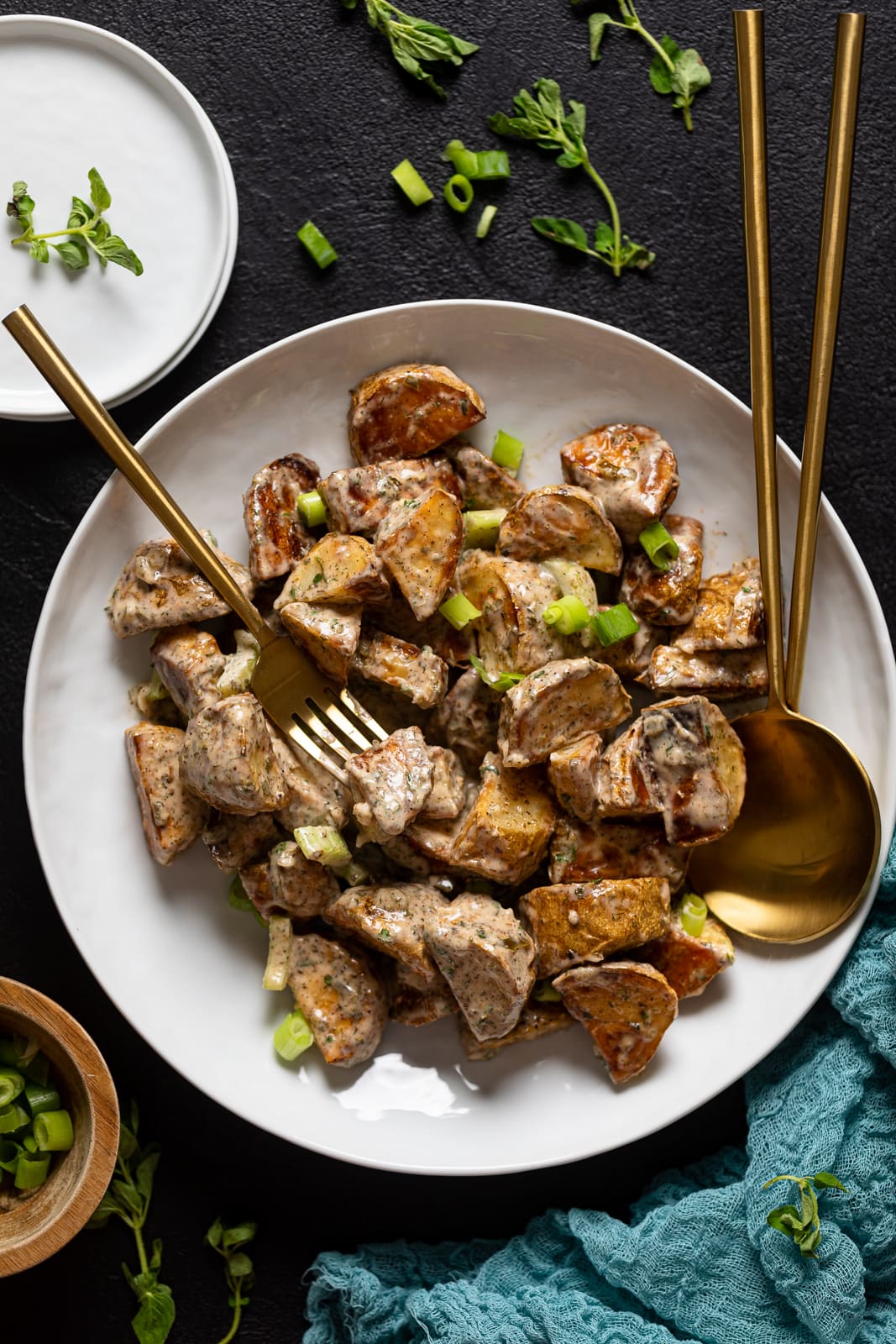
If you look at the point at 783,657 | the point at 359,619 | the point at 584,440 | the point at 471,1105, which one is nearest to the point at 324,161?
the point at 584,440

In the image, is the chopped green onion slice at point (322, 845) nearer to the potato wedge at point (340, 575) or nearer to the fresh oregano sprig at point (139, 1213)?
the potato wedge at point (340, 575)

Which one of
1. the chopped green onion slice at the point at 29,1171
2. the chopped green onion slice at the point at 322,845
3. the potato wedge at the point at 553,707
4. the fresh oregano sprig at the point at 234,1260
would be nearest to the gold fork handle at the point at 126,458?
the chopped green onion slice at the point at 322,845

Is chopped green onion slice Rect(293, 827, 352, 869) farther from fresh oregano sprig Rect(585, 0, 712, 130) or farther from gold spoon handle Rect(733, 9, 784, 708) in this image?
fresh oregano sprig Rect(585, 0, 712, 130)

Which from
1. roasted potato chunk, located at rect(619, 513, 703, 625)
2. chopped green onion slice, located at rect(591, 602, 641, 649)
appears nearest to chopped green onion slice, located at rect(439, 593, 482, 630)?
chopped green onion slice, located at rect(591, 602, 641, 649)

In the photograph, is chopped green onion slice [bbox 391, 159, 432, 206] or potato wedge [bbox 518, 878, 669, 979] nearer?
potato wedge [bbox 518, 878, 669, 979]

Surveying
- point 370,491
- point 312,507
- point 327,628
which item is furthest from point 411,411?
point 327,628

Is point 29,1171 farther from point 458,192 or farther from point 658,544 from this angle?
point 458,192
